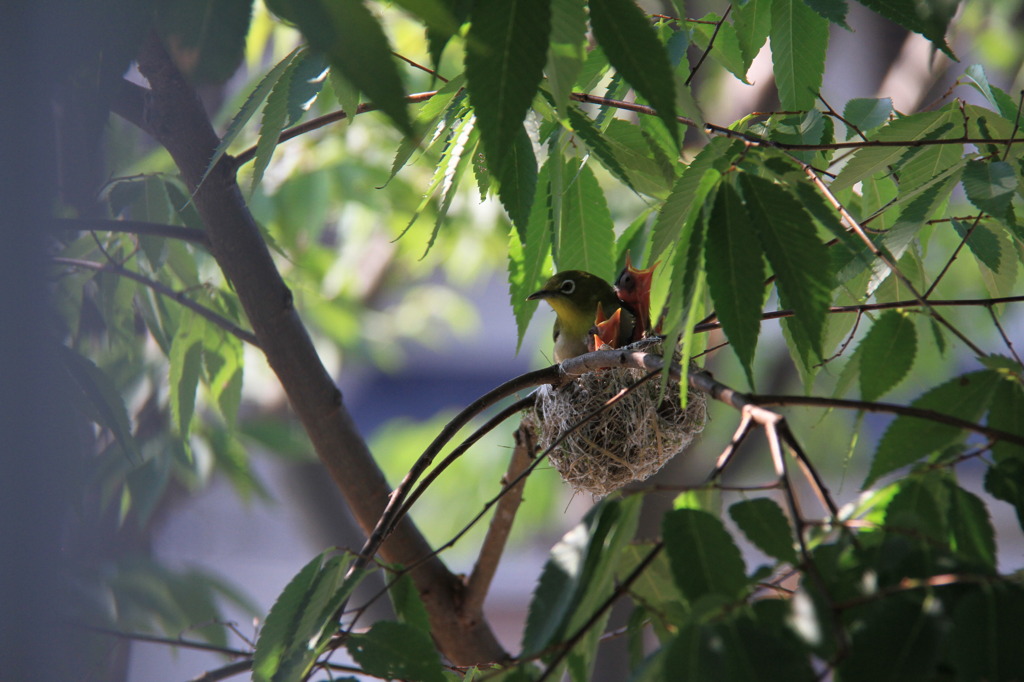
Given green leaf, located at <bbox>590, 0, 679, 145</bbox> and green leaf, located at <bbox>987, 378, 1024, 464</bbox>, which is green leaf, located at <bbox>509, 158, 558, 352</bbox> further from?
green leaf, located at <bbox>987, 378, 1024, 464</bbox>

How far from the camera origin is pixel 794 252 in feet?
3.34

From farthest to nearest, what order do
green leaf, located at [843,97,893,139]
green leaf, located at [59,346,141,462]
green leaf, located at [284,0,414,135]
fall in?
green leaf, located at [59,346,141,462], green leaf, located at [843,97,893,139], green leaf, located at [284,0,414,135]

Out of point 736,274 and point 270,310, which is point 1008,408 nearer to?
point 736,274

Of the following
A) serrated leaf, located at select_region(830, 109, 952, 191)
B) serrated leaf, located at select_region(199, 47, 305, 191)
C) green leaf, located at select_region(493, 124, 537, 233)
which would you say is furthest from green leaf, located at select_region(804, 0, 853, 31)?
serrated leaf, located at select_region(199, 47, 305, 191)

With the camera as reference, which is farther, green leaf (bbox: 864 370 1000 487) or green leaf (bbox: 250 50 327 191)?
green leaf (bbox: 250 50 327 191)

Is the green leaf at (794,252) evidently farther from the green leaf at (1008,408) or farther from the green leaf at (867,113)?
the green leaf at (867,113)

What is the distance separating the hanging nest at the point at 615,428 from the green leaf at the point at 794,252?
1012mm

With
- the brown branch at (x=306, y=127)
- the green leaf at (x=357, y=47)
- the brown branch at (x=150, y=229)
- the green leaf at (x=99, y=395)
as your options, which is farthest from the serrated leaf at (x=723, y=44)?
the green leaf at (x=99, y=395)

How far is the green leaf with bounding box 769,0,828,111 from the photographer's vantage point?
149cm

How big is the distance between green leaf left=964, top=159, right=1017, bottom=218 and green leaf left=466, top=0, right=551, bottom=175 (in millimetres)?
701

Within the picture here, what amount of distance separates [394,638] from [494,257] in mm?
4105

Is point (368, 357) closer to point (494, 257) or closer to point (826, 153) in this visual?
point (494, 257)

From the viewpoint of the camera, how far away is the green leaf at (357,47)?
71 cm

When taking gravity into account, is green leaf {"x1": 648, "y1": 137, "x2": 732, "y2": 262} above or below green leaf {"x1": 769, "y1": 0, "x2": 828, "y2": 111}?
below
